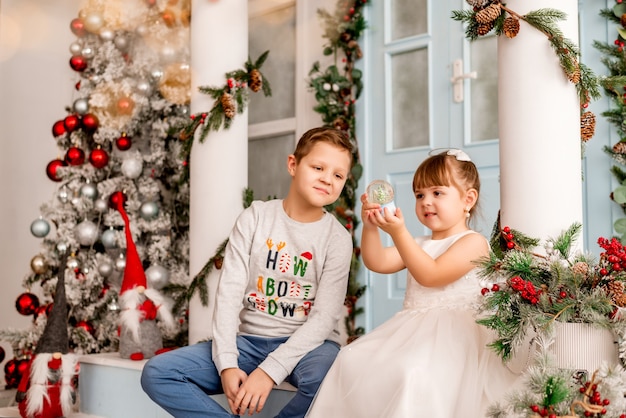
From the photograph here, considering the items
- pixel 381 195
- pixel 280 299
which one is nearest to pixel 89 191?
pixel 280 299

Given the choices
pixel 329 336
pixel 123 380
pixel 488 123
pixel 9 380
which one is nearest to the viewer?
pixel 329 336

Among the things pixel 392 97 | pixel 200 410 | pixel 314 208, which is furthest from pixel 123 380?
pixel 392 97

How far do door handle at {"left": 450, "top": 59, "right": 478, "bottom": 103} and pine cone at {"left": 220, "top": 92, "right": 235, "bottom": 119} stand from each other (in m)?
1.07

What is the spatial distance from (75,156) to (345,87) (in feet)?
4.77

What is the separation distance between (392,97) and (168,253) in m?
1.39

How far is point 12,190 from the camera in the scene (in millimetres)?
4668

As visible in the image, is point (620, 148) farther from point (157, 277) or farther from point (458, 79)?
point (157, 277)

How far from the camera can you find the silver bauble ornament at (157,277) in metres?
3.56

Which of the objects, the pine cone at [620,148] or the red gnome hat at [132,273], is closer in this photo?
the pine cone at [620,148]

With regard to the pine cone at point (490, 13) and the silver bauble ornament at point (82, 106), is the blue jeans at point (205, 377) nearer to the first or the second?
the pine cone at point (490, 13)

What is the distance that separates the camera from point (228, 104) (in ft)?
10.4

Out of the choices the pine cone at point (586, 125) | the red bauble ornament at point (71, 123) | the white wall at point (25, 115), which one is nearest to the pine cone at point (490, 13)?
the pine cone at point (586, 125)

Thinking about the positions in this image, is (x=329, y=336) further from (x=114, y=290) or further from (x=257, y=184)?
(x=257, y=184)

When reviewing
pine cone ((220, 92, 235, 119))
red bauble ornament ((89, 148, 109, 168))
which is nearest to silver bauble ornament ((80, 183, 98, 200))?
red bauble ornament ((89, 148, 109, 168))
